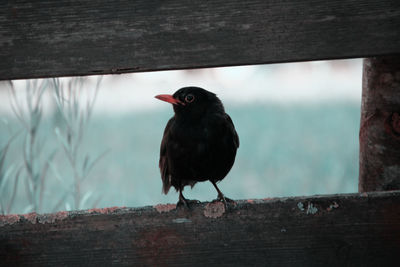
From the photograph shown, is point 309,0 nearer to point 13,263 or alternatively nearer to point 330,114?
point 13,263

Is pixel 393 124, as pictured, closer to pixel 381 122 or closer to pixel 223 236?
pixel 381 122

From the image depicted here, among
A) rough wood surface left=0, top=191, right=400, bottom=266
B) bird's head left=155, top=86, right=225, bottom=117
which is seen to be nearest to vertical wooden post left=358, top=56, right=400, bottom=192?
rough wood surface left=0, top=191, right=400, bottom=266

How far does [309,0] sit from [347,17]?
13cm

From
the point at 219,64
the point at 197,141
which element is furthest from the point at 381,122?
the point at 197,141

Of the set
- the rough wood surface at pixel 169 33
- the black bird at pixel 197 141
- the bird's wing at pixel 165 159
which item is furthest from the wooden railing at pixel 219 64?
the bird's wing at pixel 165 159

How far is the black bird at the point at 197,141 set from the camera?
→ 98.7 inches

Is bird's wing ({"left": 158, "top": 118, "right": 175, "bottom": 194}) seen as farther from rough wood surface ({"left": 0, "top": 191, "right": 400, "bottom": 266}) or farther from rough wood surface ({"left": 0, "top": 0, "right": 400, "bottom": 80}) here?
rough wood surface ({"left": 0, "top": 0, "right": 400, "bottom": 80})

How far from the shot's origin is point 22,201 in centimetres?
491

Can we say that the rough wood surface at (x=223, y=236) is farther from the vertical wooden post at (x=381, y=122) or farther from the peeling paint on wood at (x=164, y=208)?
the vertical wooden post at (x=381, y=122)

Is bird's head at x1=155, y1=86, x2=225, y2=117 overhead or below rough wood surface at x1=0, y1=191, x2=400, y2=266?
overhead

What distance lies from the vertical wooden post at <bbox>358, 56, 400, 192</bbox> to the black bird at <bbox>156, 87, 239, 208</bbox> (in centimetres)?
75

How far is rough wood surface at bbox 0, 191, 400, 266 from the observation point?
1721 mm

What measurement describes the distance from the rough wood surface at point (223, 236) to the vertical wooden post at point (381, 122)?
7.6 inches

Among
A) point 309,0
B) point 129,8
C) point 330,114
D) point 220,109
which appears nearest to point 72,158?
point 220,109
